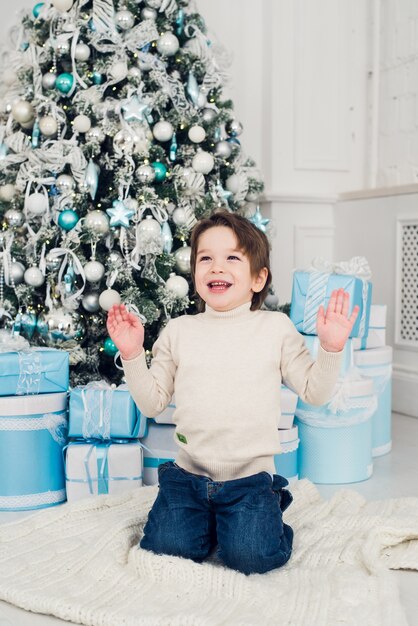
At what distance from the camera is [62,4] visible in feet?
6.77

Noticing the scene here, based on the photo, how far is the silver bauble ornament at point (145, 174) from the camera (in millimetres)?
2029

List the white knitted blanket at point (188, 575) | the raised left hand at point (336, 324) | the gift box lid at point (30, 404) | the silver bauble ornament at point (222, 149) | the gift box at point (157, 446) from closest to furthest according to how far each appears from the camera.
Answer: the white knitted blanket at point (188, 575)
the raised left hand at point (336, 324)
the gift box lid at point (30, 404)
the gift box at point (157, 446)
the silver bauble ornament at point (222, 149)

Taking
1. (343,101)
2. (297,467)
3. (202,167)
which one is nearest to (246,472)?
(297,467)

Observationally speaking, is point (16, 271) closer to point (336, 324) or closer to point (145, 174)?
point (145, 174)

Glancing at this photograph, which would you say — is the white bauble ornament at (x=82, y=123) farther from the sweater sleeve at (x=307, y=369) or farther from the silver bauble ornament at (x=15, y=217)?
the sweater sleeve at (x=307, y=369)

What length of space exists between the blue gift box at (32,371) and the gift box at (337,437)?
25.4 inches

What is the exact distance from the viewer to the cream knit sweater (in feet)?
4.55

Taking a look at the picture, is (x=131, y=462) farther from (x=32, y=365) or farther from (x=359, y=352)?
(x=359, y=352)

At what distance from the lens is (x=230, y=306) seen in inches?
57.1

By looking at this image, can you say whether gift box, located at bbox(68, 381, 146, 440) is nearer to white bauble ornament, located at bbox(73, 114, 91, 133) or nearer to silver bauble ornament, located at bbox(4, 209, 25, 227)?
silver bauble ornament, located at bbox(4, 209, 25, 227)

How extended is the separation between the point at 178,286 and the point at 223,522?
81 centimetres

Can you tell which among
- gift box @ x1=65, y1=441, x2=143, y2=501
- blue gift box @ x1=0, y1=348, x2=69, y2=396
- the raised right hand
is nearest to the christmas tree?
blue gift box @ x1=0, y1=348, x2=69, y2=396

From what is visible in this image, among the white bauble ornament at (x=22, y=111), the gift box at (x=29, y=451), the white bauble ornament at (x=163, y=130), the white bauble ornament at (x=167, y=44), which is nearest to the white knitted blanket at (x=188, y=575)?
the gift box at (x=29, y=451)

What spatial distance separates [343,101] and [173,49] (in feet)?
3.73
